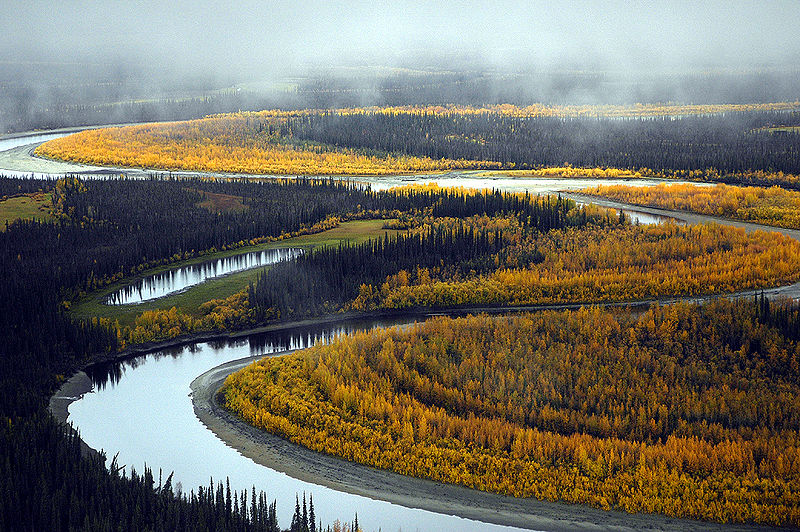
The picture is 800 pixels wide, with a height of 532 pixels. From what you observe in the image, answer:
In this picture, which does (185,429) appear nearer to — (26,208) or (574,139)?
(26,208)

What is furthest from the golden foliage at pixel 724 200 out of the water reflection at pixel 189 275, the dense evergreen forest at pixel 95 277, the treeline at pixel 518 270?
the water reflection at pixel 189 275

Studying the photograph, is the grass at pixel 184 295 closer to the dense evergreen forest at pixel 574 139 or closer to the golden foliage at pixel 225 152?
the golden foliage at pixel 225 152

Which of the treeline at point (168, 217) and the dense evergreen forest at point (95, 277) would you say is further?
the treeline at point (168, 217)

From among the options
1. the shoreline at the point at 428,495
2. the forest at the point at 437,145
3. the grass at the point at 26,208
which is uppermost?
the forest at the point at 437,145

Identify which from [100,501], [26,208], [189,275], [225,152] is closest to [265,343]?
[189,275]

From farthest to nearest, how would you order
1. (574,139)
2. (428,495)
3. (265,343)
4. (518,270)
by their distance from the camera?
(574,139) → (518,270) → (265,343) → (428,495)

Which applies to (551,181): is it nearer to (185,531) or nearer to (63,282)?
(63,282)
